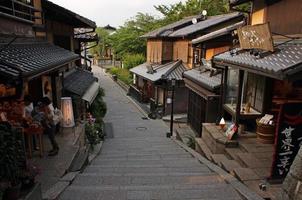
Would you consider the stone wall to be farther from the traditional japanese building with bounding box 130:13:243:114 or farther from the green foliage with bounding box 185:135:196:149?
the traditional japanese building with bounding box 130:13:243:114

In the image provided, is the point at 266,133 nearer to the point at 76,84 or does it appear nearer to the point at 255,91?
the point at 255,91

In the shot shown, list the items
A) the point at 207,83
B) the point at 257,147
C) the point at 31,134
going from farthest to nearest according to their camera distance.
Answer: the point at 207,83 → the point at 257,147 → the point at 31,134

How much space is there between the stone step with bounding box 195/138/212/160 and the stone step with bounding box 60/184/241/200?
4383 millimetres

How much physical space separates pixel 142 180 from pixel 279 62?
15.2 ft

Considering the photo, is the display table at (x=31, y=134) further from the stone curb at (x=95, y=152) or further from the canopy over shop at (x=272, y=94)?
the canopy over shop at (x=272, y=94)

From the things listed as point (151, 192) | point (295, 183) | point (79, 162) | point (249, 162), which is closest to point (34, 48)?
point (79, 162)

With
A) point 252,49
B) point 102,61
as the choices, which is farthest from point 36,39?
point 102,61

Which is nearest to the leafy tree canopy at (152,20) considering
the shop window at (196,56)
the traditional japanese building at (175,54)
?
the traditional japanese building at (175,54)

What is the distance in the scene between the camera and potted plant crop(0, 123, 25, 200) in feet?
17.3

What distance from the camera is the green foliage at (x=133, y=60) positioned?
143ft

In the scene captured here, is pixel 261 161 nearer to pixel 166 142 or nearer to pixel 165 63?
pixel 166 142

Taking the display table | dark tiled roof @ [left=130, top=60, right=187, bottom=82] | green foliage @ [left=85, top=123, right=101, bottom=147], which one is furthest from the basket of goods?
dark tiled roof @ [left=130, top=60, right=187, bottom=82]

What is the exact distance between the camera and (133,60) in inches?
1732

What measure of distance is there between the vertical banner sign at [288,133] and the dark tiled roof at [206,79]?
307 inches
